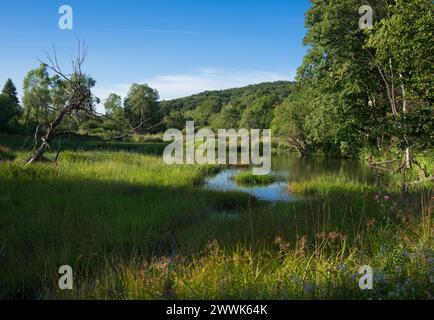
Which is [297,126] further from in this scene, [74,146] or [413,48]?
[413,48]

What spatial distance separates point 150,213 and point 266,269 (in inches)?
173

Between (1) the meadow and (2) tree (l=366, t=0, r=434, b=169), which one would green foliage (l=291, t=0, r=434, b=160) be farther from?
(1) the meadow

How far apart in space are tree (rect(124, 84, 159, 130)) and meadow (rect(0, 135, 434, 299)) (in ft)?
149

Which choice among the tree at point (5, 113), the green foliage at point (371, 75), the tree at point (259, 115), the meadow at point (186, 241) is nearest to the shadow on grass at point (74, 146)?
the tree at point (5, 113)

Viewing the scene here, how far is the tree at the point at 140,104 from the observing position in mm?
56375

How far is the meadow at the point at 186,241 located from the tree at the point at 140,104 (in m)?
45.5

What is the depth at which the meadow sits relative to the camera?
3.40 metres

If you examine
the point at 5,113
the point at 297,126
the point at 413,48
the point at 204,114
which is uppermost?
the point at 204,114

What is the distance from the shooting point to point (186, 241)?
6.06 meters

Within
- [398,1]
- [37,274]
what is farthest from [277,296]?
[398,1]

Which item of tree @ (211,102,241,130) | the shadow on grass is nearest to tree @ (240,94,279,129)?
tree @ (211,102,241,130)

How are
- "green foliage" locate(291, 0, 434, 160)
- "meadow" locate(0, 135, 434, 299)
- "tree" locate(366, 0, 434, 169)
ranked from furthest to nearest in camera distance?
1. "green foliage" locate(291, 0, 434, 160)
2. "tree" locate(366, 0, 434, 169)
3. "meadow" locate(0, 135, 434, 299)

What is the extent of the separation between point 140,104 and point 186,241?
55.3 metres

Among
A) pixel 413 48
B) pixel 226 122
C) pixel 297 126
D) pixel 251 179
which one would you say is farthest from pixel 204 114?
pixel 413 48
